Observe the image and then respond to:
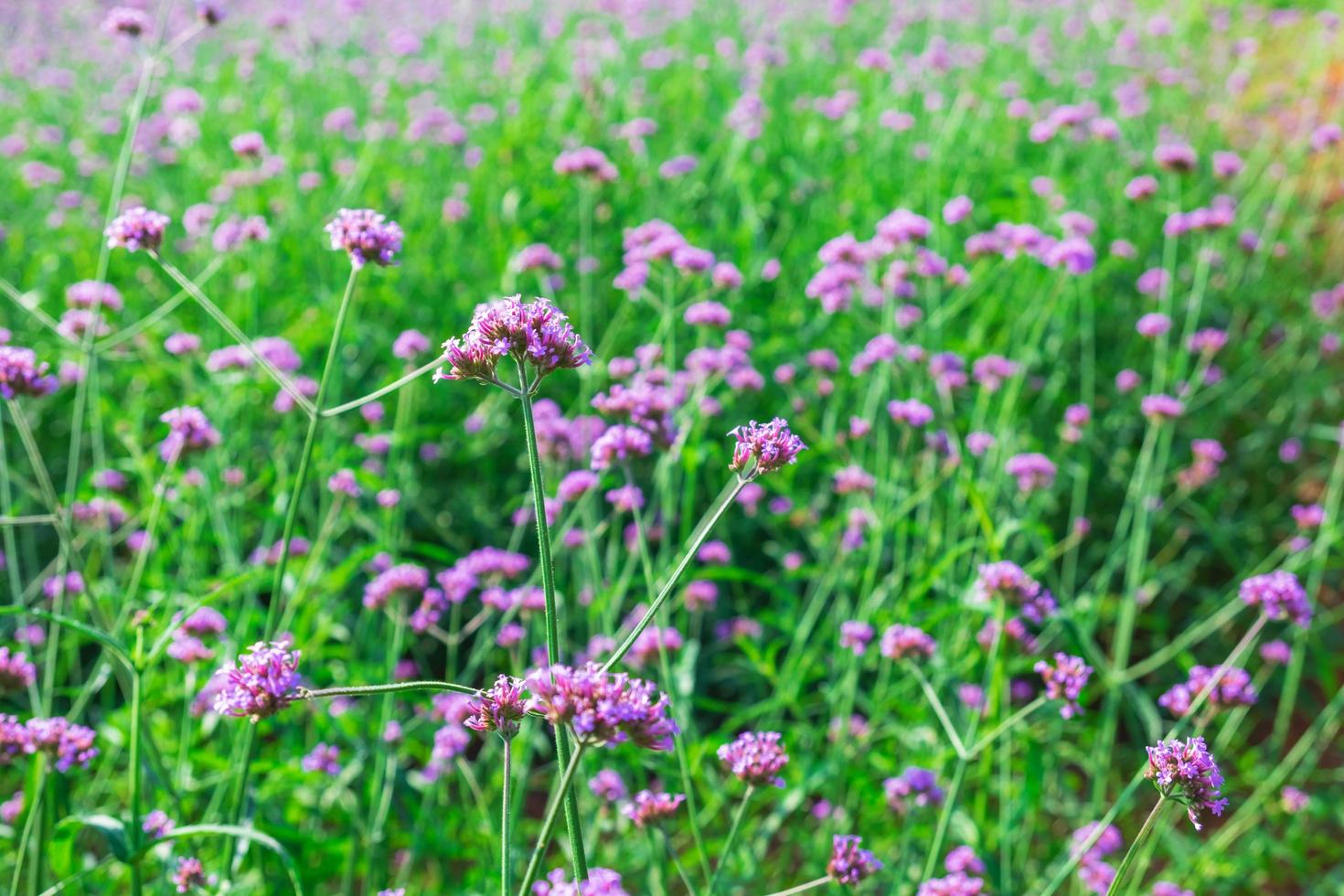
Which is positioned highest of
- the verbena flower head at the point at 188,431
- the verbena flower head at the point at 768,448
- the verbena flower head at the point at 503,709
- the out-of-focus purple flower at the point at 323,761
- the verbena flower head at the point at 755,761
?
the verbena flower head at the point at 768,448

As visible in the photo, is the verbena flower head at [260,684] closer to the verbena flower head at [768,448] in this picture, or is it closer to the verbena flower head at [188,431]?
the verbena flower head at [768,448]

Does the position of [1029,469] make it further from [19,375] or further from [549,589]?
[19,375]

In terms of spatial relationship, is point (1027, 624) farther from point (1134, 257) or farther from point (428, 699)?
point (1134, 257)

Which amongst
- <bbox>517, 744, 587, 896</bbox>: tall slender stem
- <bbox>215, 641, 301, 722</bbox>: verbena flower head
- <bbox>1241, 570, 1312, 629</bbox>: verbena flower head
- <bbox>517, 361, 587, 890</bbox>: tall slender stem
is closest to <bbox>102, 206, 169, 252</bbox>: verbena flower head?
<bbox>215, 641, 301, 722</bbox>: verbena flower head

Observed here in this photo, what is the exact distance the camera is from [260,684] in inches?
47.8

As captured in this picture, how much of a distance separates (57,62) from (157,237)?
7.31 metres

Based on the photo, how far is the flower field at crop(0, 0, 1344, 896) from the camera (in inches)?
78.1

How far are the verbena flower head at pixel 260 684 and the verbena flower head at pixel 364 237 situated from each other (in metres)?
0.74

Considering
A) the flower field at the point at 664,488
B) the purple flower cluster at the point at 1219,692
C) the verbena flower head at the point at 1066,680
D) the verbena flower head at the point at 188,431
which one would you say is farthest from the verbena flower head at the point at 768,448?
the verbena flower head at the point at 188,431

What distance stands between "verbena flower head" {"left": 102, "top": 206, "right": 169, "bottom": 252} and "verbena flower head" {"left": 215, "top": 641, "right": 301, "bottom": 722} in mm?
1073

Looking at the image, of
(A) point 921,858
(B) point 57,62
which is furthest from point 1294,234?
(B) point 57,62

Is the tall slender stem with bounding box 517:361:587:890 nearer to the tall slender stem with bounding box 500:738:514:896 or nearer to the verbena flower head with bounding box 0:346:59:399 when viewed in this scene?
the tall slender stem with bounding box 500:738:514:896

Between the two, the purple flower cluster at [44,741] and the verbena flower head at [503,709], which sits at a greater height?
the verbena flower head at [503,709]

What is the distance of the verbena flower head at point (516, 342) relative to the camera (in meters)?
1.28
